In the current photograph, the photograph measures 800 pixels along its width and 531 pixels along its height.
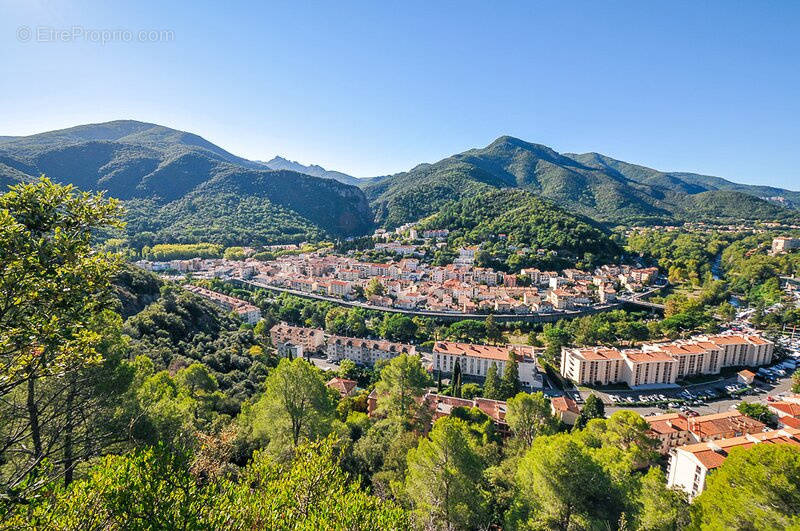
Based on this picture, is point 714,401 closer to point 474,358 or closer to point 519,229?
point 474,358

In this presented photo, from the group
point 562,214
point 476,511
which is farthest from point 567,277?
Answer: point 476,511

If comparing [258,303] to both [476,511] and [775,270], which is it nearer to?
[476,511]

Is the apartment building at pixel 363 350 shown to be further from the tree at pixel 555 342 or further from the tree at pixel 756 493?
the tree at pixel 756 493

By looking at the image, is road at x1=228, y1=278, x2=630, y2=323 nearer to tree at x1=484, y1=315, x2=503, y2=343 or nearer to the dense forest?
tree at x1=484, y1=315, x2=503, y2=343

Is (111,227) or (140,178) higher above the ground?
(140,178)

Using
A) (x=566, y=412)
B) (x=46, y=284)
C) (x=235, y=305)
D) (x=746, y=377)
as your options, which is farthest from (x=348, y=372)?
(x=746, y=377)

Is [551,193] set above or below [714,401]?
above

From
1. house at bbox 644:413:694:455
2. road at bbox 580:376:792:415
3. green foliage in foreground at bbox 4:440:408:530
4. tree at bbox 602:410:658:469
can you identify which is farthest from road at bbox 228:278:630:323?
green foliage in foreground at bbox 4:440:408:530
